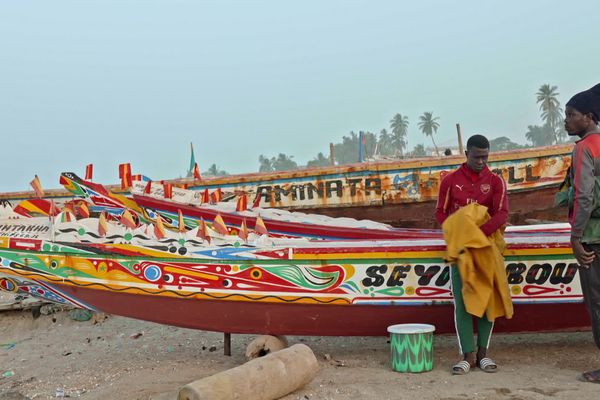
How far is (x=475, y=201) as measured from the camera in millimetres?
4375

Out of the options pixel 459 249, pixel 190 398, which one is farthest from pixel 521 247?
pixel 190 398

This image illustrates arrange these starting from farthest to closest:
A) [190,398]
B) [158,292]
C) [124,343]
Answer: [124,343], [158,292], [190,398]

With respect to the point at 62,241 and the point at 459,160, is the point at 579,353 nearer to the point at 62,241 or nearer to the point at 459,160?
the point at 62,241

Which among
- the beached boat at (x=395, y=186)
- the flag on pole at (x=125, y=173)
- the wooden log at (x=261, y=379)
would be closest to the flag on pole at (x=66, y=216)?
the wooden log at (x=261, y=379)

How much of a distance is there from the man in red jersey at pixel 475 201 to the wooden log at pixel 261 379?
1.09m

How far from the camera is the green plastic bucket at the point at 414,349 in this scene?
4.32 metres

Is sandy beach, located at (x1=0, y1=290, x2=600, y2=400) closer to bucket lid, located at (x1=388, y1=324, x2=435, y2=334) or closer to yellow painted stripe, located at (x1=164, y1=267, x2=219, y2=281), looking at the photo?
bucket lid, located at (x1=388, y1=324, x2=435, y2=334)

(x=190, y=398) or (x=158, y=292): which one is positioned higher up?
(x=158, y=292)

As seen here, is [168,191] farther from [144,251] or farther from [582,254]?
[582,254]

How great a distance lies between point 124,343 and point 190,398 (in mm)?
3059

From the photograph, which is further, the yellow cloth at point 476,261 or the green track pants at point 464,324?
the green track pants at point 464,324

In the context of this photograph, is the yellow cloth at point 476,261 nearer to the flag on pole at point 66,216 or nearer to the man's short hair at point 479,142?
the man's short hair at point 479,142

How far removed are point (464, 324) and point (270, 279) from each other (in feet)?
4.98

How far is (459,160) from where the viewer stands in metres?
10.1
